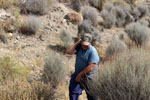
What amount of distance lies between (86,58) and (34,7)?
6.22 meters

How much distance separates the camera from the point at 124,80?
2670mm

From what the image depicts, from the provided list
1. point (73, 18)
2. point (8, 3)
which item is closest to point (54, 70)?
point (8, 3)

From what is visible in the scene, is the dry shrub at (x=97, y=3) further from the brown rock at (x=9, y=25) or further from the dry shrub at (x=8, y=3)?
the brown rock at (x=9, y=25)

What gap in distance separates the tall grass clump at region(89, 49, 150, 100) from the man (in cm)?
21

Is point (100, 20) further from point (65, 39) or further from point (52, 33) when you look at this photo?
point (65, 39)

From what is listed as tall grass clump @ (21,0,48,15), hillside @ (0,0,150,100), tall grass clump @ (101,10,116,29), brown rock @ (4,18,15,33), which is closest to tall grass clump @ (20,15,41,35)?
hillside @ (0,0,150,100)

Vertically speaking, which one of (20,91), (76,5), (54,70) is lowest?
(54,70)

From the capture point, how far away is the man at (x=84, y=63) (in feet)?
10.8

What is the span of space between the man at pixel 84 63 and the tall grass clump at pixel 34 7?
5.72 metres

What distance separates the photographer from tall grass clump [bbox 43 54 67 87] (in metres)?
5.12

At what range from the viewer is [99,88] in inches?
119

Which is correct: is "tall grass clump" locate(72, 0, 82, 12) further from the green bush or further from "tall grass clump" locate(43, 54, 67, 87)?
the green bush

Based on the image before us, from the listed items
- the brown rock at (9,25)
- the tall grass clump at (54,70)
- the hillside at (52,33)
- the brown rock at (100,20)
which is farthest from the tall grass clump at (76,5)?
the tall grass clump at (54,70)

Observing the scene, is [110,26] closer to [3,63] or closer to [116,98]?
[3,63]
